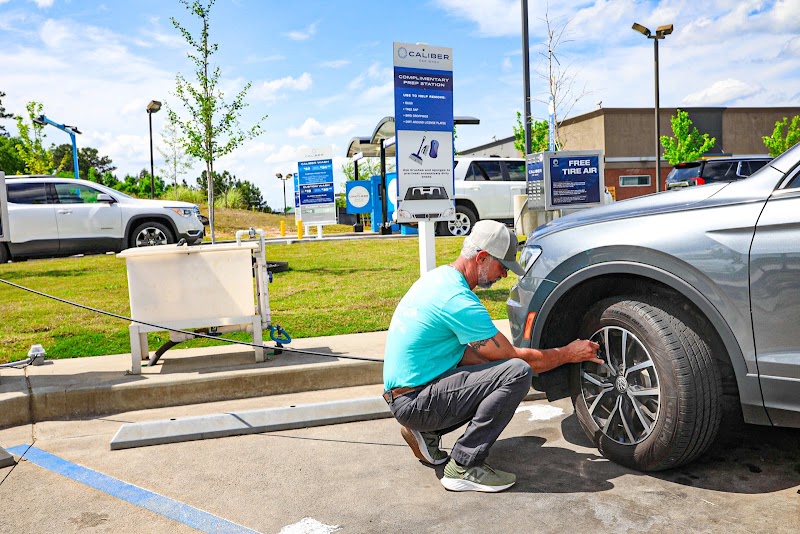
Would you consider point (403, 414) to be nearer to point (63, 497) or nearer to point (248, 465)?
point (248, 465)

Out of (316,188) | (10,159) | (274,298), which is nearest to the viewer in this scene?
(274,298)

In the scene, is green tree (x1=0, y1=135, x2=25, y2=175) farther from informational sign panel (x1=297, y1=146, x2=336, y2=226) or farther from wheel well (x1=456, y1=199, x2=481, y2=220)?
wheel well (x1=456, y1=199, x2=481, y2=220)

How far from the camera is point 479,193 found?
650 inches

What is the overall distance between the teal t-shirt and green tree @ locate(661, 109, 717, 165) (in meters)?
41.7

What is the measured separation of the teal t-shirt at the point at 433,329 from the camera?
327cm

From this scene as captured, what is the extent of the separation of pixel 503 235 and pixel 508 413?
86 cm

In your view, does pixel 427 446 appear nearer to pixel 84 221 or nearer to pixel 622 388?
pixel 622 388

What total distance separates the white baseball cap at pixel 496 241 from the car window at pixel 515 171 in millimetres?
13910

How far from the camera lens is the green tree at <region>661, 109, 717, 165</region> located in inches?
1636

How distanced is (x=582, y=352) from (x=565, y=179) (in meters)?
6.88

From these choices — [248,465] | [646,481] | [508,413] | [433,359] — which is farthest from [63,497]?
[646,481]

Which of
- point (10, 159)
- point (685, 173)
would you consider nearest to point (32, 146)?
point (10, 159)

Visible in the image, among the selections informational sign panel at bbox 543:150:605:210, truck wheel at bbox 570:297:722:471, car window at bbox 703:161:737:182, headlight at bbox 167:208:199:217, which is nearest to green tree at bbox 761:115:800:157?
car window at bbox 703:161:737:182

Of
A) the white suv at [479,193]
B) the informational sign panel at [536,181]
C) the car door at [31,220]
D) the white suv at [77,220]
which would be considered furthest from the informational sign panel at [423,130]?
the white suv at [479,193]
